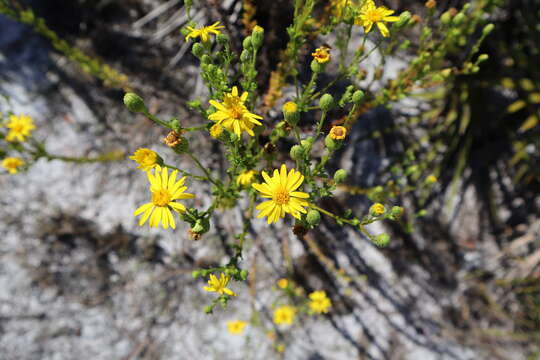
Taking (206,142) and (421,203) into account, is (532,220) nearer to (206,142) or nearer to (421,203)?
(421,203)

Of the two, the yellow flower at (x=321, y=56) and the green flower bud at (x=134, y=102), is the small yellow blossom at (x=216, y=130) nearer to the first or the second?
the green flower bud at (x=134, y=102)

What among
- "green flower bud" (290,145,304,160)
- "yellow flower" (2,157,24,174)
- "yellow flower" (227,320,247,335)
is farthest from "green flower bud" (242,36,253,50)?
"yellow flower" (227,320,247,335)

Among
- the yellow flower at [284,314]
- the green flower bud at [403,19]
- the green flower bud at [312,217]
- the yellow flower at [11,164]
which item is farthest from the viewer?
the yellow flower at [284,314]

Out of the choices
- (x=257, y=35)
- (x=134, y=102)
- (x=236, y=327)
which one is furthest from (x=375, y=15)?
(x=236, y=327)

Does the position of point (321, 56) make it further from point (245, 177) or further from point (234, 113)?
point (245, 177)

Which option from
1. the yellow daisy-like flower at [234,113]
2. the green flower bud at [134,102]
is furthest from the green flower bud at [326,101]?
the green flower bud at [134,102]

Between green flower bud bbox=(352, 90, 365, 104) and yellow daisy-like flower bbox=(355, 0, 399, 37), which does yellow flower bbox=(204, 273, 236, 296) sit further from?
yellow daisy-like flower bbox=(355, 0, 399, 37)
